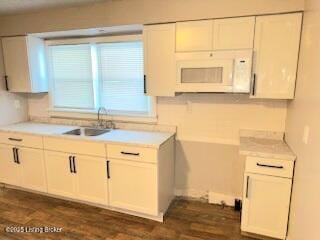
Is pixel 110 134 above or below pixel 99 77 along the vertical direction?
below

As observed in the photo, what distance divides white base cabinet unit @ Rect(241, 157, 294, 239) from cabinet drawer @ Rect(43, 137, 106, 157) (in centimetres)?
158

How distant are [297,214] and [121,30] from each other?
2665mm

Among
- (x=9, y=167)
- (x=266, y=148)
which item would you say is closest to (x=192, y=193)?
(x=266, y=148)

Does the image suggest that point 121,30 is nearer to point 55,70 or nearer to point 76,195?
point 55,70

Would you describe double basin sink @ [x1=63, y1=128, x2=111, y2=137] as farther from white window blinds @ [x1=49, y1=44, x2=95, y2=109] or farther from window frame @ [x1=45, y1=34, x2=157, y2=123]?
white window blinds @ [x1=49, y1=44, x2=95, y2=109]

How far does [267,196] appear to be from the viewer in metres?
2.23

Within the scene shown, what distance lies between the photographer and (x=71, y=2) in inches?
106

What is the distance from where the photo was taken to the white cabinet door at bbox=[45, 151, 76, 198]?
2926 mm

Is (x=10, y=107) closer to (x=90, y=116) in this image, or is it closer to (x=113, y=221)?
(x=90, y=116)

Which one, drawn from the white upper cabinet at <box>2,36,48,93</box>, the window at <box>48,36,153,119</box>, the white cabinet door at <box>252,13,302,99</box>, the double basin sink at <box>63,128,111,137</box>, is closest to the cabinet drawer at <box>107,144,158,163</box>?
the double basin sink at <box>63,128,111,137</box>

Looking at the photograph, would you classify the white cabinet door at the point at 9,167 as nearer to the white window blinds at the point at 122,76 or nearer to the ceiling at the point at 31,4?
the white window blinds at the point at 122,76

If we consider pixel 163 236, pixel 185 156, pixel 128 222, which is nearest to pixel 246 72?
pixel 185 156

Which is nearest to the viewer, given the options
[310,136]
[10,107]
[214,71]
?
[310,136]

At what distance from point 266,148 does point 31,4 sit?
302 centimetres
